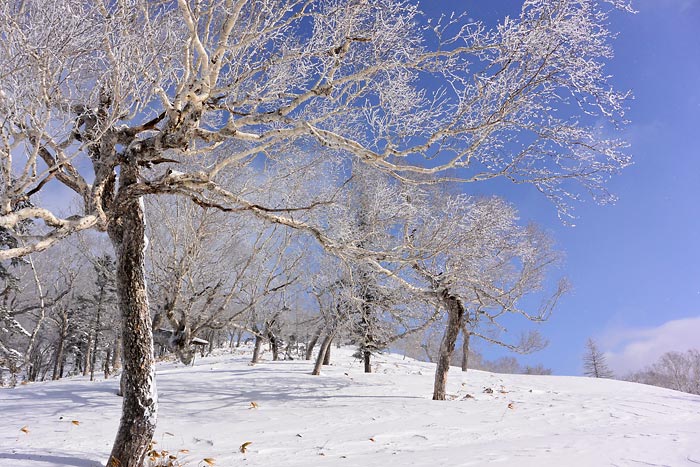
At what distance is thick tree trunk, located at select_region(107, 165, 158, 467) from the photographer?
432cm

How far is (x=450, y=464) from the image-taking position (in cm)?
335

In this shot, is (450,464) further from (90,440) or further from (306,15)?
(90,440)

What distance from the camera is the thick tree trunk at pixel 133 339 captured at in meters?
4.32

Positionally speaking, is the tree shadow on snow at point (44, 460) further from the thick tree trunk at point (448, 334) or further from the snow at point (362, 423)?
the thick tree trunk at point (448, 334)

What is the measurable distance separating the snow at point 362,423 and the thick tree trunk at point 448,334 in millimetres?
764

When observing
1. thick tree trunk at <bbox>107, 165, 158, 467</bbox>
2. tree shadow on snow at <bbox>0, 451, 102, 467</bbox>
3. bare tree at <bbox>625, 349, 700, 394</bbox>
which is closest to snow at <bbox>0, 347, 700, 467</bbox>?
tree shadow on snow at <bbox>0, 451, 102, 467</bbox>

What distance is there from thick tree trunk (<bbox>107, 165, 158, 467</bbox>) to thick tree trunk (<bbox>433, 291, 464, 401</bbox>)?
255 inches

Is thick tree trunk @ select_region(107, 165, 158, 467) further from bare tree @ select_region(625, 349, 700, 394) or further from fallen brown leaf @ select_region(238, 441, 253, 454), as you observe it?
bare tree @ select_region(625, 349, 700, 394)

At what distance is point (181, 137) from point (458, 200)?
4.43 meters

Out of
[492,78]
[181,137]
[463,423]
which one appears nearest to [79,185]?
[181,137]

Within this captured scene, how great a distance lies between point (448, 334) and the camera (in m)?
10.0

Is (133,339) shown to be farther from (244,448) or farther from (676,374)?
(676,374)

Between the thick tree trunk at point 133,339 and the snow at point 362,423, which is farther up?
the thick tree trunk at point 133,339

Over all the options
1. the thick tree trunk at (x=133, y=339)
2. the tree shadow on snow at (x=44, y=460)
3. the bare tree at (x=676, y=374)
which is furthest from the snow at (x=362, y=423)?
the bare tree at (x=676, y=374)
